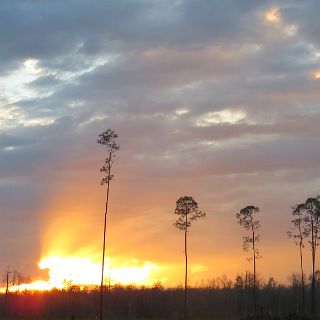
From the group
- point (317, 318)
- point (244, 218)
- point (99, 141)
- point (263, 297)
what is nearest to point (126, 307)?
point (263, 297)

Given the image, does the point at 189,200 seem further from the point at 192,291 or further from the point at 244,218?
the point at 192,291

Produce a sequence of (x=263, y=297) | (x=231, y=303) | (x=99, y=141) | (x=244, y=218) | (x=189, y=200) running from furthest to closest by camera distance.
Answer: (x=263, y=297)
(x=231, y=303)
(x=244, y=218)
(x=189, y=200)
(x=99, y=141)

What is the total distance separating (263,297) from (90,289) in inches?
1776

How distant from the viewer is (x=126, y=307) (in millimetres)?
136000

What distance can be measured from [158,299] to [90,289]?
25170 millimetres

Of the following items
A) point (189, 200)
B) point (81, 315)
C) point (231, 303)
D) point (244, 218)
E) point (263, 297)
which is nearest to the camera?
point (189, 200)

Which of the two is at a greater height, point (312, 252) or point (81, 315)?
point (312, 252)

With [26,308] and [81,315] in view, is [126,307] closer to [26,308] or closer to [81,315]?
[81,315]

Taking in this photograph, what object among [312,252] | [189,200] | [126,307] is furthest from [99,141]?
[126,307]

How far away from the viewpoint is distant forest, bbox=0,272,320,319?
124m

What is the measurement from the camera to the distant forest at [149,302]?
124013mm

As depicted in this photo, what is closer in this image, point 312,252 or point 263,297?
point 312,252

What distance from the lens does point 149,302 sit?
13662 cm

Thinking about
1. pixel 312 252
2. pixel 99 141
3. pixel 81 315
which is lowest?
pixel 81 315
